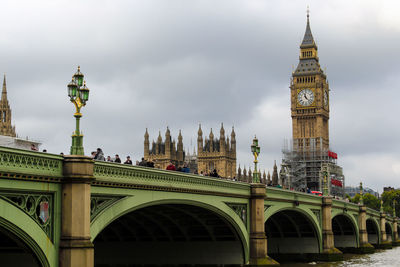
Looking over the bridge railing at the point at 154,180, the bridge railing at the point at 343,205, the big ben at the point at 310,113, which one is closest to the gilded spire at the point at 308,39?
the big ben at the point at 310,113

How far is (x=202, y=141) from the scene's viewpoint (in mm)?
168000

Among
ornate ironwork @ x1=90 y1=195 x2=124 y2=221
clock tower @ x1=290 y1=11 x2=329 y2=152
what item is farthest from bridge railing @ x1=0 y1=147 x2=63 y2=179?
clock tower @ x1=290 y1=11 x2=329 y2=152

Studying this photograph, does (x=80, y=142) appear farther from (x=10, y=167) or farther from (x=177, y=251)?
(x=177, y=251)

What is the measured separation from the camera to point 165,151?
162 meters

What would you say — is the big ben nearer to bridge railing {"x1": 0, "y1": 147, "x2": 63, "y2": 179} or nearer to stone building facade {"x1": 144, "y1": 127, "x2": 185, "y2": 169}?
stone building facade {"x1": 144, "y1": 127, "x2": 185, "y2": 169}

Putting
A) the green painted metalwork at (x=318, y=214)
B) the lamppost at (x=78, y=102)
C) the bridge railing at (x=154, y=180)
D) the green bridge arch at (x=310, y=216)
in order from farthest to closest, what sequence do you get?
the green painted metalwork at (x=318, y=214) → the green bridge arch at (x=310, y=216) → the bridge railing at (x=154, y=180) → the lamppost at (x=78, y=102)

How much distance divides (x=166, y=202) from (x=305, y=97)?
136 m

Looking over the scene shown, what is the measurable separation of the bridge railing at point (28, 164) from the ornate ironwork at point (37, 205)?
0.56 m

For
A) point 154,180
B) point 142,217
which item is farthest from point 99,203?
point 142,217

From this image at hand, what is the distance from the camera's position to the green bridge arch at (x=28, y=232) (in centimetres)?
1748

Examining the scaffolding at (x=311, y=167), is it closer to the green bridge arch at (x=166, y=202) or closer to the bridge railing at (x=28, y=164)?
the green bridge arch at (x=166, y=202)

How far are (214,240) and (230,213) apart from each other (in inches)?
173

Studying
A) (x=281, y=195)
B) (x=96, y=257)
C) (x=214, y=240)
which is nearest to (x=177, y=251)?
(x=214, y=240)

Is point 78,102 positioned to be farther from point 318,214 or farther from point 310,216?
point 318,214
